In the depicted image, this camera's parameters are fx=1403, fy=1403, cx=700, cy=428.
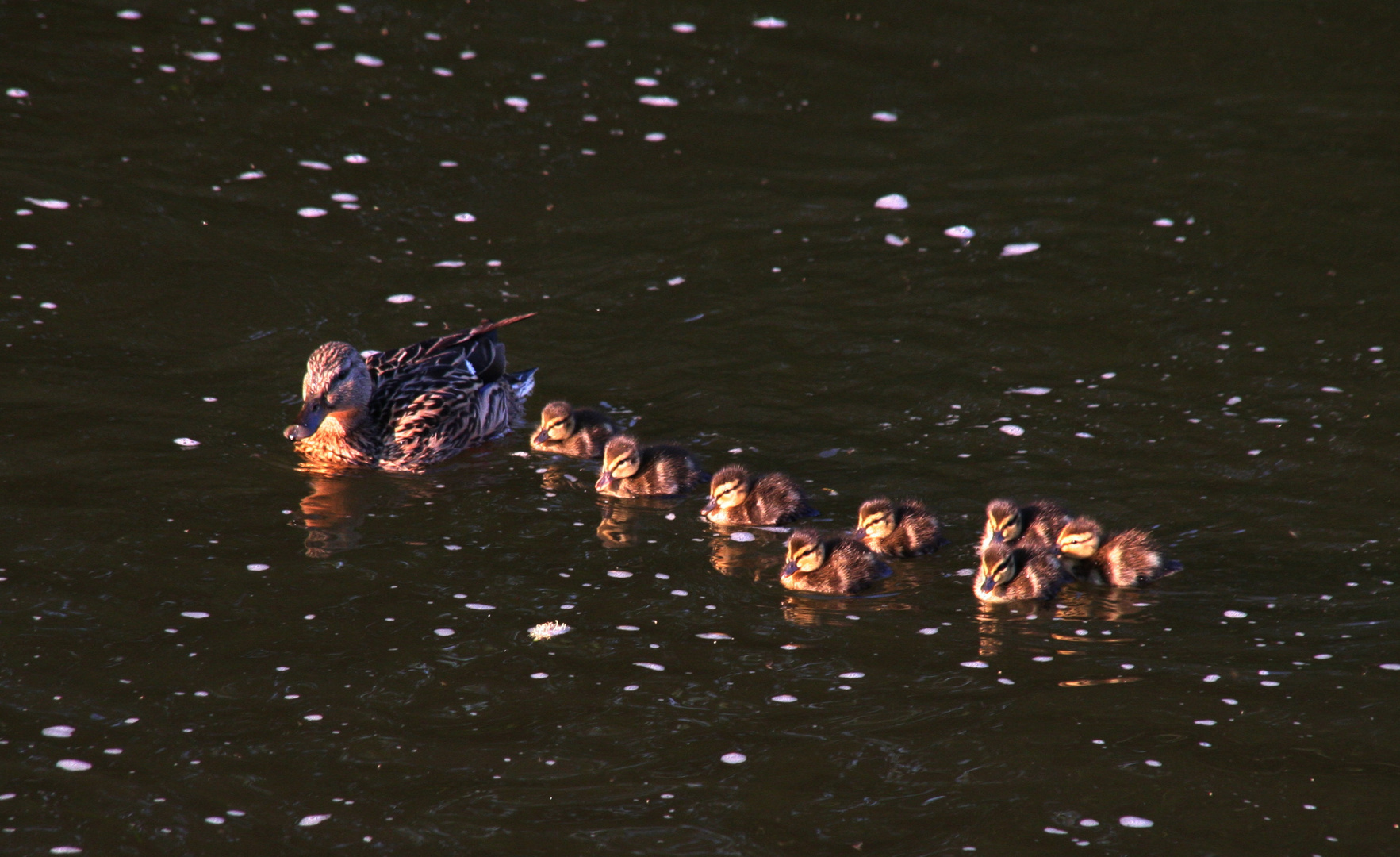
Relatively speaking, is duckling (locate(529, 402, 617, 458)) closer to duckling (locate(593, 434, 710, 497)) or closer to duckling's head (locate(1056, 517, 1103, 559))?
duckling (locate(593, 434, 710, 497))

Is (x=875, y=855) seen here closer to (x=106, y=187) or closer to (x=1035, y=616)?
(x=1035, y=616)

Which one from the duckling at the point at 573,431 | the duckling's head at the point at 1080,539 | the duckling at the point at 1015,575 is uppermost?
the duckling at the point at 573,431

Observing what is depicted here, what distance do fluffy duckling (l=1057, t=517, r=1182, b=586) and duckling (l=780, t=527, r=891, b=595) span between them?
0.92 meters

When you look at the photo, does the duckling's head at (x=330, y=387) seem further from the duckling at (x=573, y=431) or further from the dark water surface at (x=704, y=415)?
the duckling at (x=573, y=431)

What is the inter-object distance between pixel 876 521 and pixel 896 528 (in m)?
0.11

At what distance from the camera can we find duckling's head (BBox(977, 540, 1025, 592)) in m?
6.13

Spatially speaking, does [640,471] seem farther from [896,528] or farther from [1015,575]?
[1015,575]

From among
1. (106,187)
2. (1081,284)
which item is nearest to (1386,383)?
(1081,284)

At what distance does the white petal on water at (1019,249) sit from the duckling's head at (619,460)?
13.7 ft

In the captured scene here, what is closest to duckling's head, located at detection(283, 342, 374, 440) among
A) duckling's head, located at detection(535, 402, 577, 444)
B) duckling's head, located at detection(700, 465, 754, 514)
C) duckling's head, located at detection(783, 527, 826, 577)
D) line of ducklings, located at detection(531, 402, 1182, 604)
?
duckling's head, located at detection(535, 402, 577, 444)

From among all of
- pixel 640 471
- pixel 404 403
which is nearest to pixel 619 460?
pixel 640 471

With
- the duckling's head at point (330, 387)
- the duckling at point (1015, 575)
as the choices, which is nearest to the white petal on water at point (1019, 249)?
the duckling at point (1015, 575)

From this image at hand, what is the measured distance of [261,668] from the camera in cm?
561

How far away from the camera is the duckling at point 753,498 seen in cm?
693
